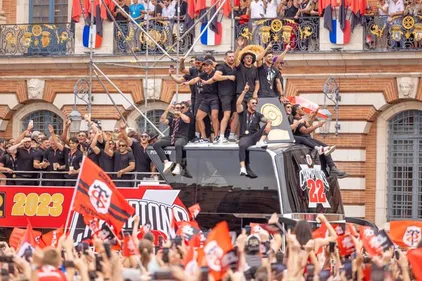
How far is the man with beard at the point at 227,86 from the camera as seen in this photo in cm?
2516

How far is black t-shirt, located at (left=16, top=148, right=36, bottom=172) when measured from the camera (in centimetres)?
2884

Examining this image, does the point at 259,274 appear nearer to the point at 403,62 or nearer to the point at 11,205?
the point at 11,205

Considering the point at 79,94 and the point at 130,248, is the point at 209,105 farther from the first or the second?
the point at 79,94

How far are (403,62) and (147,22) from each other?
6099mm

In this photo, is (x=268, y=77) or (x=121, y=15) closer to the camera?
(x=268, y=77)

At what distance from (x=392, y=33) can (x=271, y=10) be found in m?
2.97

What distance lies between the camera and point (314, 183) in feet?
80.7

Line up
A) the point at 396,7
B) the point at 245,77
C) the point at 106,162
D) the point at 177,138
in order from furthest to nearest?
the point at 396,7 < the point at 106,162 < the point at 245,77 < the point at 177,138

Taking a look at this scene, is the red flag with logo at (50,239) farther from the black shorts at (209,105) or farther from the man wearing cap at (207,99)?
the black shorts at (209,105)

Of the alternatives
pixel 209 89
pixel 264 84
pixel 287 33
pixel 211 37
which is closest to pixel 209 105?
pixel 209 89

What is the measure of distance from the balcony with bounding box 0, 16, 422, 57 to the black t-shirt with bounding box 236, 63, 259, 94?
9954mm

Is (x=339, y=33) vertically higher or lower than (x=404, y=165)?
higher

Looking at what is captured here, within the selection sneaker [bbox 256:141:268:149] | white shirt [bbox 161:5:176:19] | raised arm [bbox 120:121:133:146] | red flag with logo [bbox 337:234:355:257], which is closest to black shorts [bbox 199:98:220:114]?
sneaker [bbox 256:141:268:149]

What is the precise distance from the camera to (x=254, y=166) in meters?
24.1
